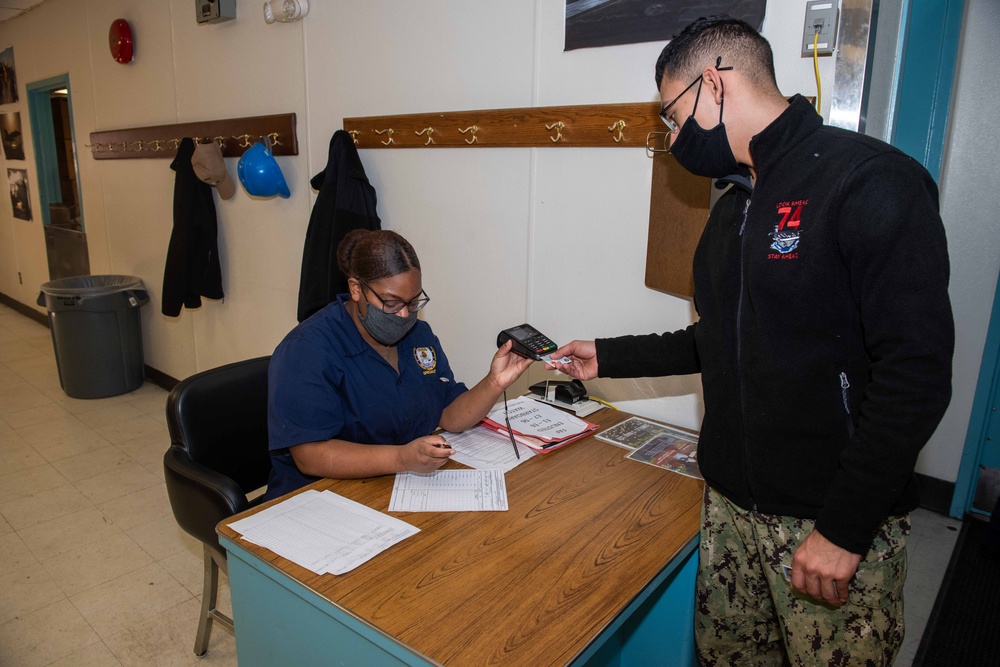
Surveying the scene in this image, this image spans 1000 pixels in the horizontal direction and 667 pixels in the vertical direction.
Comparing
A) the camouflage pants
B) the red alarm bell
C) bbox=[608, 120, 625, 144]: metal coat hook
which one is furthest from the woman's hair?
the red alarm bell

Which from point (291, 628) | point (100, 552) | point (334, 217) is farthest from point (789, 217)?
point (100, 552)

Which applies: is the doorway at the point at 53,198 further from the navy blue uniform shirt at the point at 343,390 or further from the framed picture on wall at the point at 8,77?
the navy blue uniform shirt at the point at 343,390

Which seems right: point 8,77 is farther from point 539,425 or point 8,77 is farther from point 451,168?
point 539,425

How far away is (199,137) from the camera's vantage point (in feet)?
11.6

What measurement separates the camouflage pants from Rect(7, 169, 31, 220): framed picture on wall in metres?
6.72

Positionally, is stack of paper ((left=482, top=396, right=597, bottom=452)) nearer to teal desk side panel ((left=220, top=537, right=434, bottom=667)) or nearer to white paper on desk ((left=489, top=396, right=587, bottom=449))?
white paper on desk ((left=489, top=396, right=587, bottom=449))

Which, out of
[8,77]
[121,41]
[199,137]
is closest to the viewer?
[199,137]

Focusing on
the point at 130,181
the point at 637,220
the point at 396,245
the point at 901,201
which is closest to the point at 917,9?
the point at 637,220

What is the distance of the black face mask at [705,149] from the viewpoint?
1209 mm

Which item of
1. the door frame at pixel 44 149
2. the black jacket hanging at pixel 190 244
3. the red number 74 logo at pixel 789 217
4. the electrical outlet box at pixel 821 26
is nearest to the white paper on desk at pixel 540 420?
the red number 74 logo at pixel 789 217

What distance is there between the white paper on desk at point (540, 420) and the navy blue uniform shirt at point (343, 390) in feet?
0.62

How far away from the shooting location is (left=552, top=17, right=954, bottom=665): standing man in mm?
939

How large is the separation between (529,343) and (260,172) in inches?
77.3

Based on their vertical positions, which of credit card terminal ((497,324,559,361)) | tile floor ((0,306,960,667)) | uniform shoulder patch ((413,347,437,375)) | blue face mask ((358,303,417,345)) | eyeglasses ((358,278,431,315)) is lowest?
tile floor ((0,306,960,667))
